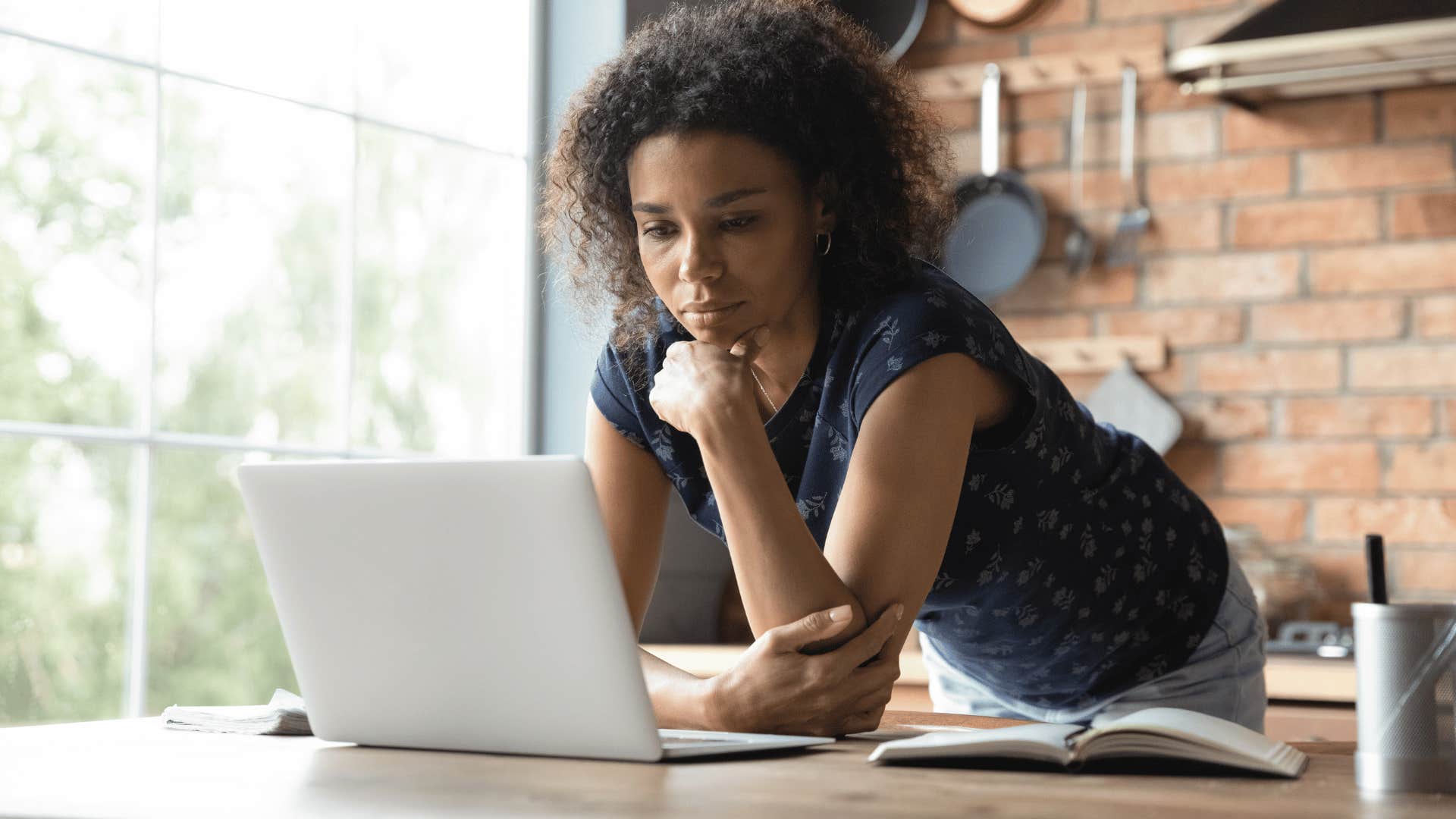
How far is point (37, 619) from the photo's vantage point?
2.83 m

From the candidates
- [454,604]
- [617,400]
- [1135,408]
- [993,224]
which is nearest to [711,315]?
[617,400]

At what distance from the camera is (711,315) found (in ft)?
4.65

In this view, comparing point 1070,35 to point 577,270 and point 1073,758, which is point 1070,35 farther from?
point 1073,758

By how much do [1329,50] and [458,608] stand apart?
2238 mm

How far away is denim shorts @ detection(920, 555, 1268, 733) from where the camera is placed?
63.1 inches

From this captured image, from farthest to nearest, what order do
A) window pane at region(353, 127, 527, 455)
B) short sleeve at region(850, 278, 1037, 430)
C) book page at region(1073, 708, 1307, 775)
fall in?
window pane at region(353, 127, 527, 455) → short sleeve at region(850, 278, 1037, 430) → book page at region(1073, 708, 1307, 775)

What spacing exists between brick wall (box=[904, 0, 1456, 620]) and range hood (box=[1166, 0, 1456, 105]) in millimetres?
139

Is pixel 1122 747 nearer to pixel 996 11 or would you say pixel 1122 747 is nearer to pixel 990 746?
pixel 990 746

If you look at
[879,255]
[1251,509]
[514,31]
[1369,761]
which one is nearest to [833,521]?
[879,255]

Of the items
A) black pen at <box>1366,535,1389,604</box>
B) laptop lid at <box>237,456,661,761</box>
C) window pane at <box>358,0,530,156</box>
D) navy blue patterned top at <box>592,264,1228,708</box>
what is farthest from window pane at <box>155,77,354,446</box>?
black pen at <box>1366,535,1389,604</box>

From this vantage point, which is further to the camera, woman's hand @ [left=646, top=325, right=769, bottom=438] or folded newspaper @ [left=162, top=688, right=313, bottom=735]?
woman's hand @ [left=646, top=325, right=769, bottom=438]

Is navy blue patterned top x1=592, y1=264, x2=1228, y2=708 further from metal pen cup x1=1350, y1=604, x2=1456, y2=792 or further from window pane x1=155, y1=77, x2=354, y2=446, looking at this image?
window pane x1=155, y1=77, x2=354, y2=446

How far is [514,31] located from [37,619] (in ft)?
4.93

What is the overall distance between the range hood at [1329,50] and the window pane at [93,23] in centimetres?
185
